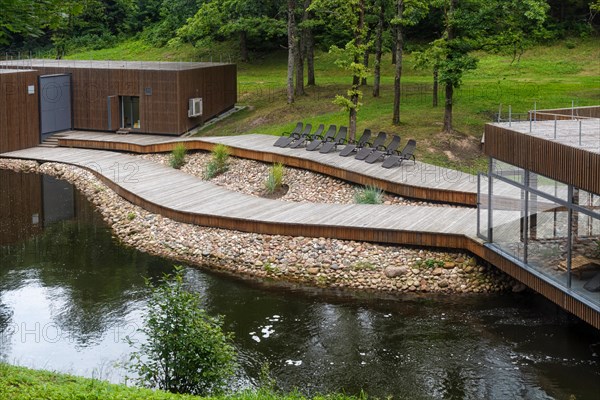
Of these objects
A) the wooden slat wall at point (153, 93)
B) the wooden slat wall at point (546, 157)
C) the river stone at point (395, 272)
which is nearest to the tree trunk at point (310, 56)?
the wooden slat wall at point (153, 93)

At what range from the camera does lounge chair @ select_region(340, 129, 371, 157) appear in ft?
81.8

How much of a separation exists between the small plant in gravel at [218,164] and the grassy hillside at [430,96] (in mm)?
3655

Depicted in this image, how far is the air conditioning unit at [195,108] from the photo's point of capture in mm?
31969

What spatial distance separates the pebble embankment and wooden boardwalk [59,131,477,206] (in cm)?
47

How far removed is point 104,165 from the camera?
28.6 meters

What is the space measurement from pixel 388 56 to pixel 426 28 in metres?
4.33

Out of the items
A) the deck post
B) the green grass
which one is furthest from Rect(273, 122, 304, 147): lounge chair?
the green grass

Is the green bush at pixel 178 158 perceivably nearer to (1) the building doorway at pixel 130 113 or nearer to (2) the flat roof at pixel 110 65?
(2) the flat roof at pixel 110 65

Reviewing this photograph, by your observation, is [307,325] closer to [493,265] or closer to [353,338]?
[353,338]

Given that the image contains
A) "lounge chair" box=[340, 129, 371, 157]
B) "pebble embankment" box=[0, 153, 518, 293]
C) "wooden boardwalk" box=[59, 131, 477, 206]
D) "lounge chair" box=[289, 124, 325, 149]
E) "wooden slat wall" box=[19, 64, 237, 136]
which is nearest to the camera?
"pebble embankment" box=[0, 153, 518, 293]

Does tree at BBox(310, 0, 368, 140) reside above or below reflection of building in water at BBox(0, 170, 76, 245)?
above

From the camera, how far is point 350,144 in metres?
25.4

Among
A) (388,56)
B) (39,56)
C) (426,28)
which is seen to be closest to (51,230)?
(388,56)

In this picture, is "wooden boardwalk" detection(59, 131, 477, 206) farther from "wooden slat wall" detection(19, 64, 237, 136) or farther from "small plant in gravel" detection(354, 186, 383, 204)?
"wooden slat wall" detection(19, 64, 237, 136)
